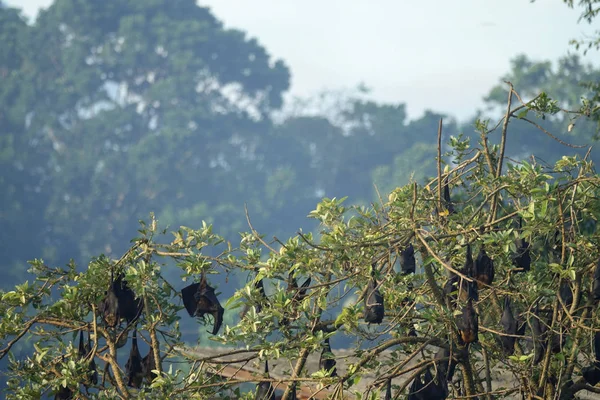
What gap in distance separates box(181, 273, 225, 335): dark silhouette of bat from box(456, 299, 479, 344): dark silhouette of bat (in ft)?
4.14

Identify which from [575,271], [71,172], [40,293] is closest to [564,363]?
[575,271]

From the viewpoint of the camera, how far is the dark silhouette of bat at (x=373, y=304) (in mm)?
4133

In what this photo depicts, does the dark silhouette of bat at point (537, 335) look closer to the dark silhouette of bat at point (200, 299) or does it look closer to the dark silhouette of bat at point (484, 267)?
the dark silhouette of bat at point (484, 267)

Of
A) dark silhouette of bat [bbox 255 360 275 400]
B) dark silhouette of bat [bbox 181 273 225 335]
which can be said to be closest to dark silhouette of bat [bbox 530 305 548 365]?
dark silhouette of bat [bbox 255 360 275 400]

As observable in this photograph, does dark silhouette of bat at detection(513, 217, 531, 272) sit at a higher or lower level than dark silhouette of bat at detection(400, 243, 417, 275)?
higher

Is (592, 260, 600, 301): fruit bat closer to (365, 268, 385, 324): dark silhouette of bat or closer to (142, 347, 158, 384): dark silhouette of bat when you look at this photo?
(365, 268, 385, 324): dark silhouette of bat

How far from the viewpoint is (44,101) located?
38906 millimetres

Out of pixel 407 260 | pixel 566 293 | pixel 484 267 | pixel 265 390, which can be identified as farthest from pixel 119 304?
pixel 566 293

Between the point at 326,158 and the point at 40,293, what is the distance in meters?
40.3

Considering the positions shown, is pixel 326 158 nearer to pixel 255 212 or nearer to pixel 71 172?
pixel 255 212

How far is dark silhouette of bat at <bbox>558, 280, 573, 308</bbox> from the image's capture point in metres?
4.51

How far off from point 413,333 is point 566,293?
0.82 meters

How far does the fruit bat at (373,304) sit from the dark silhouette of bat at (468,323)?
0.38 metres

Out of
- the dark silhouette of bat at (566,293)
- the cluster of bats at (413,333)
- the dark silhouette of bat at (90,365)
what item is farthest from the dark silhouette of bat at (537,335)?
the dark silhouette of bat at (90,365)
